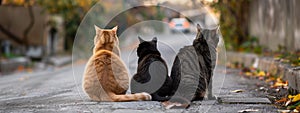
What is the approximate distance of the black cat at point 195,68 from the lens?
575 centimetres

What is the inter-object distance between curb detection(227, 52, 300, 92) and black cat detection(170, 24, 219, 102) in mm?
1170

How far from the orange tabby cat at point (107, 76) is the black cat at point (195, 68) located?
0.43 metres

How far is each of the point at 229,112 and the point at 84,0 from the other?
15.3 metres

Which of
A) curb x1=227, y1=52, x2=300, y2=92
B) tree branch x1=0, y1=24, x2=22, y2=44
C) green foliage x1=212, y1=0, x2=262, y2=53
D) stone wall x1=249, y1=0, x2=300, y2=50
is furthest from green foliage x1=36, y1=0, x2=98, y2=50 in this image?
curb x1=227, y1=52, x2=300, y2=92

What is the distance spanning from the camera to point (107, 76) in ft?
19.0

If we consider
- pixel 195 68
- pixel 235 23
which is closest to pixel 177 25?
pixel 235 23

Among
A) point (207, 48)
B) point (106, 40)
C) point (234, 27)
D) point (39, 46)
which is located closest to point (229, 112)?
point (207, 48)

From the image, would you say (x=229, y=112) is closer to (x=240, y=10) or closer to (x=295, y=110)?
(x=295, y=110)

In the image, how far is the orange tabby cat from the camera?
575 cm

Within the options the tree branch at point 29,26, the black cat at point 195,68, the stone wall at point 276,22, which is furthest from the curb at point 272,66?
the tree branch at point 29,26

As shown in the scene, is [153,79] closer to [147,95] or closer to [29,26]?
[147,95]

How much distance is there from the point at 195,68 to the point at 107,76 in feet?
3.50

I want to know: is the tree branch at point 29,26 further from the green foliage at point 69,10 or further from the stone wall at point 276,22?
the stone wall at point 276,22

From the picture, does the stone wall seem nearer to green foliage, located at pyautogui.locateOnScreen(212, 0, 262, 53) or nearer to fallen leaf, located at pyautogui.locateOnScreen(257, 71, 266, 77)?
green foliage, located at pyautogui.locateOnScreen(212, 0, 262, 53)
